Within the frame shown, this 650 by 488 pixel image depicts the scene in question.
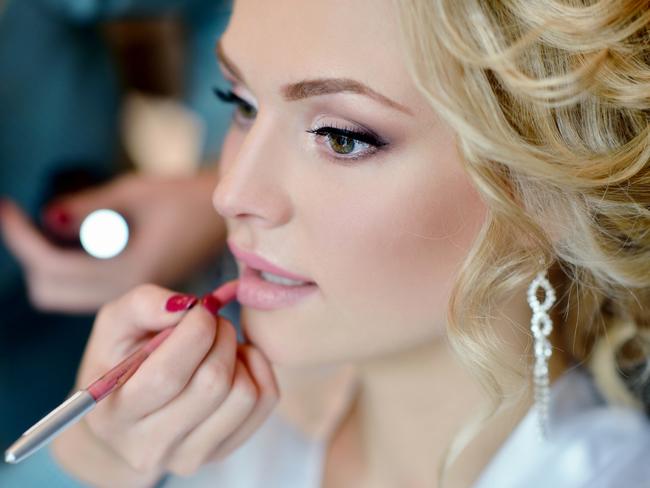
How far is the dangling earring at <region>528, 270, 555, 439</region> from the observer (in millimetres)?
876

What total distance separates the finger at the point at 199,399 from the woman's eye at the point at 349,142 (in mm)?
235

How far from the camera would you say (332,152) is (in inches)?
32.9

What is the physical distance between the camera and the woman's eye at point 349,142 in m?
0.81

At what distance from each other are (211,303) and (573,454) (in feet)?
1.60

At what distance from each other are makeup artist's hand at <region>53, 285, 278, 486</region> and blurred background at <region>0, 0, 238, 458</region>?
41 cm

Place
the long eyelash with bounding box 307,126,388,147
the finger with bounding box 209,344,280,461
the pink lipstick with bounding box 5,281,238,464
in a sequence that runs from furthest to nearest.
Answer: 1. the finger with bounding box 209,344,280,461
2. the long eyelash with bounding box 307,126,388,147
3. the pink lipstick with bounding box 5,281,238,464

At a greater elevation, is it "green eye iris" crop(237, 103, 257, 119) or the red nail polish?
"green eye iris" crop(237, 103, 257, 119)

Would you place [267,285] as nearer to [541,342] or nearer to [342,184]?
[342,184]

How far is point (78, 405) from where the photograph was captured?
0.74 metres

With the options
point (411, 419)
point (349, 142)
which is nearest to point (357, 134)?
point (349, 142)

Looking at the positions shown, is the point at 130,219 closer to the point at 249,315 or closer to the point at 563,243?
the point at 249,315

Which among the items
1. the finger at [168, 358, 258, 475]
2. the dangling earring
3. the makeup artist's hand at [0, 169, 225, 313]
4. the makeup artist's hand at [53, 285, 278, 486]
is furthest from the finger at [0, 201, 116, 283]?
the dangling earring

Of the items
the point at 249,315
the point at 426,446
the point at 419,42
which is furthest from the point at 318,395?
the point at 419,42

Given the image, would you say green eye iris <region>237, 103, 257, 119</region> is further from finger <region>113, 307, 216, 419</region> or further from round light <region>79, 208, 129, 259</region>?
round light <region>79, 208, 129, 259</region>
